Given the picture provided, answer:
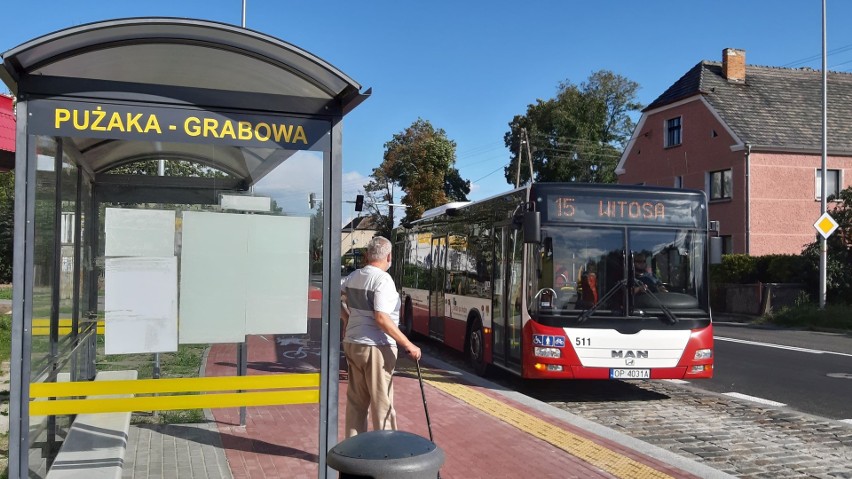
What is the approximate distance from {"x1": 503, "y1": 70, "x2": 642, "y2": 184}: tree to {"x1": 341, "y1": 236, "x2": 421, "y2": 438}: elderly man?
56.6 meters

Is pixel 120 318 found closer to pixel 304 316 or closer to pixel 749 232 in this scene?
pixel 304 316

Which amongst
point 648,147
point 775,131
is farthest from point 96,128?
point 648,147

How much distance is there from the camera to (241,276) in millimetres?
5215

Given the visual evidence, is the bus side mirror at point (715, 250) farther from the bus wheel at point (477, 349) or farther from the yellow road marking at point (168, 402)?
the yellow road marking at point (168, 402)

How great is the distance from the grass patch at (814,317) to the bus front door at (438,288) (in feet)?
42.7

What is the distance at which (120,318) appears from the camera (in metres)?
4.98

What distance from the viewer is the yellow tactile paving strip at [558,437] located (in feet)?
20.0

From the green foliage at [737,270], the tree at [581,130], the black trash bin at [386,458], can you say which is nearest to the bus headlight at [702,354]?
the black trash bin at [386,458]

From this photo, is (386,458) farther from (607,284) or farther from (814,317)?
(814,317)

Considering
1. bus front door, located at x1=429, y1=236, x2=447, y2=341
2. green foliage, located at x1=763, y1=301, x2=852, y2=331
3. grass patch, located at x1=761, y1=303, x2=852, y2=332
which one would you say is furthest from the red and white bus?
green foliage, located at x1=763, y1=301, x2=852, y2=331

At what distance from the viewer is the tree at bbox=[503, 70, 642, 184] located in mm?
62844

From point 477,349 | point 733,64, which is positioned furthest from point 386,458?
point 733,64

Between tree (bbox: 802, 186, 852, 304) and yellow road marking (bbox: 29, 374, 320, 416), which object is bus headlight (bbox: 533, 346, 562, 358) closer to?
yellow road marking (bbox: 29, 374, 320, 416)

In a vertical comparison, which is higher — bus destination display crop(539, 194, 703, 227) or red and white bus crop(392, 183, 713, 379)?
bus destination display crop(539, 194, 703, 227)
